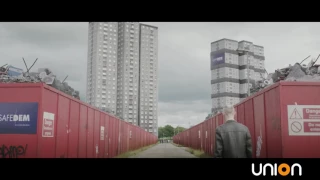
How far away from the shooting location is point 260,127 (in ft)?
27.9

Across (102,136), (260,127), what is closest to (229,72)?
(102,136)

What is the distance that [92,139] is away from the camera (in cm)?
1345

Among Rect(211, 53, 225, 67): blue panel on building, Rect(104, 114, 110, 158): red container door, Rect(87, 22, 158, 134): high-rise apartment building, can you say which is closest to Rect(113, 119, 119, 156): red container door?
Rect(104, 114, 110, 158): red container door

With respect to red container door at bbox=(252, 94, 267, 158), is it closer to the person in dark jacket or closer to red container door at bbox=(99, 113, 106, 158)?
the person in dark jacket

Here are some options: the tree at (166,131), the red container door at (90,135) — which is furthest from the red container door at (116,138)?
the tree at (166,131)

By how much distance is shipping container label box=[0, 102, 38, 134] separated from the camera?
25.0ft

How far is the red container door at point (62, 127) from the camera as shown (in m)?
9.00

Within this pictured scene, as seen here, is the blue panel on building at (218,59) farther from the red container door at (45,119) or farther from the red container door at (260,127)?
the red container door at (45,119)

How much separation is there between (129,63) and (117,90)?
807cm

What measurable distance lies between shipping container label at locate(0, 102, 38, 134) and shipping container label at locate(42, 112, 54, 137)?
0.85 feet

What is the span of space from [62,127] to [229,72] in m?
59.0
